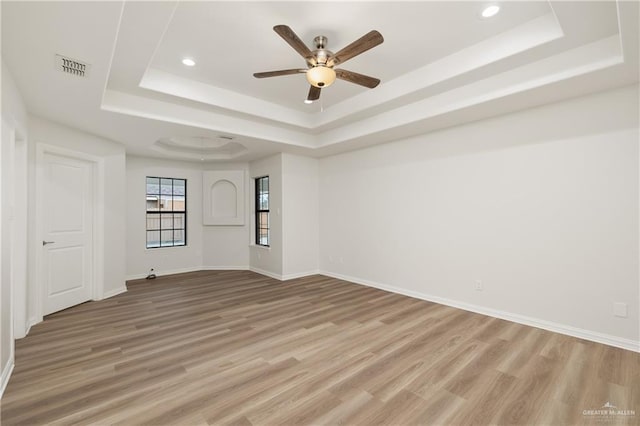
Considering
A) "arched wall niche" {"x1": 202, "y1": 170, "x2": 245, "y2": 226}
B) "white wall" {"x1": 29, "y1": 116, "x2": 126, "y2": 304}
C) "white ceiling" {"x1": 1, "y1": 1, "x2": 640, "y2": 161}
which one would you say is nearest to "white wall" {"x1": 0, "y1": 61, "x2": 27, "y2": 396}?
"white ceiling" {"x1": 1, "y1": 1, "x2": 640, "y2": 161}

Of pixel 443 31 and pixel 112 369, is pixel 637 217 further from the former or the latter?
pixel 112 369

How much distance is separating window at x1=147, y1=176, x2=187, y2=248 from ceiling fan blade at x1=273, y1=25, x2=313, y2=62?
5.18 metres

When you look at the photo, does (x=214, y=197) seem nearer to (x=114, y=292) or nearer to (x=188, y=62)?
(x=114, y=292)

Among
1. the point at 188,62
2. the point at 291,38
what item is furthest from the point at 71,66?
the point at 291,38

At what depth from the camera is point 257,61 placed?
10.5ft

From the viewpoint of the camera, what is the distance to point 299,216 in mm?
6012

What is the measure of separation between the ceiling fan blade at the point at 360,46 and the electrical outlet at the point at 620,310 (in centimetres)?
333

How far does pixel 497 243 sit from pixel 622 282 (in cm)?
113

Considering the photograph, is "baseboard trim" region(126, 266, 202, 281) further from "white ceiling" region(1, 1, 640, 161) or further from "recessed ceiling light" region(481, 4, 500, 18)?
"recessed ceiling light" region(481, 4, 500, 18)

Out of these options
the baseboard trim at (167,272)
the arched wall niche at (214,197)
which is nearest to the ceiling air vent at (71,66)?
the arched wall niche at (214,197)

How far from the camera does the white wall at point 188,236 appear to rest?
235 inches

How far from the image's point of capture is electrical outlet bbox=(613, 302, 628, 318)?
2841mm

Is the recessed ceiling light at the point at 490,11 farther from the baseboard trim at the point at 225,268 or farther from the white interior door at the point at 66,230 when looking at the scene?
the baseboard trim at the point at 225,268

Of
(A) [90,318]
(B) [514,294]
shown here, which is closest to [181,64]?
(A) [90,318]
